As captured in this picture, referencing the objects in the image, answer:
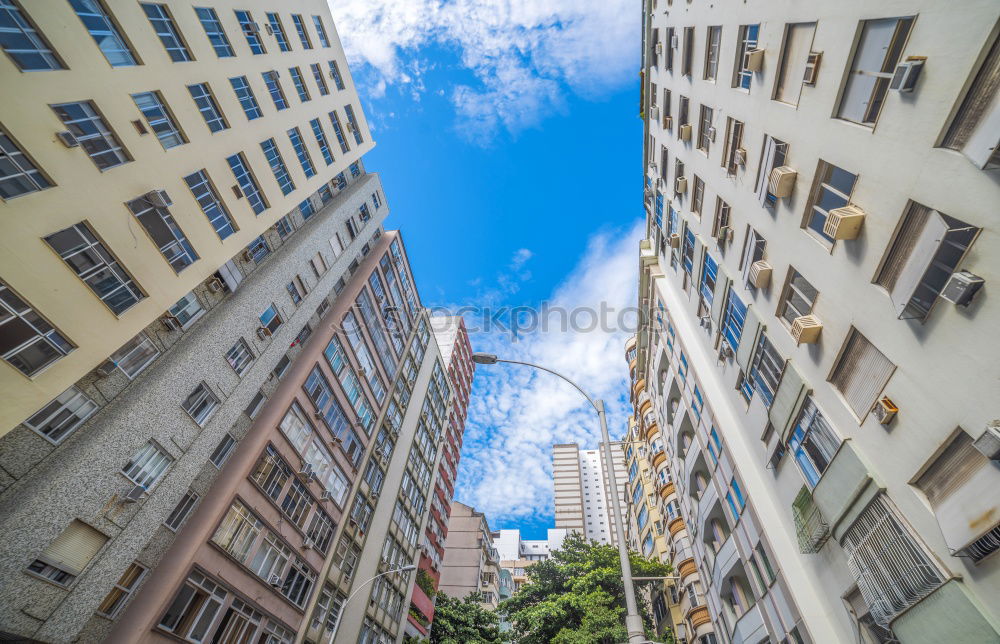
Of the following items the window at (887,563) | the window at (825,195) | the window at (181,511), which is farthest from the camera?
the window at (181,511)

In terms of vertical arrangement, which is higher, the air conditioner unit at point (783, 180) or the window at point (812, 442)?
the air conditioner unit at point (783, 180)

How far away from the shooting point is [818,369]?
35.6ft

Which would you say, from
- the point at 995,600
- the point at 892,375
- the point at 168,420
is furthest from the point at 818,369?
the point at 168,420

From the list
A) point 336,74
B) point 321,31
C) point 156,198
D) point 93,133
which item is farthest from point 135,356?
point 321,31

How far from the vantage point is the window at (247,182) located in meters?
20.2

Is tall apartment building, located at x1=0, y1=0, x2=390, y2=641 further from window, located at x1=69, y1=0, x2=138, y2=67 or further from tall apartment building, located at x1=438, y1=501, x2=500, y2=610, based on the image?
tall apartment building, located at x1=438, y1=501, x2=500, y2=610

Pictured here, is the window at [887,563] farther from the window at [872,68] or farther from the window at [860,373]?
the window at [872,68]

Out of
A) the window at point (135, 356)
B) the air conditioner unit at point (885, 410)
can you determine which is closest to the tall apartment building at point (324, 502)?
the window at point (135, 356)

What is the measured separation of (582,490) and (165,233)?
14088cm

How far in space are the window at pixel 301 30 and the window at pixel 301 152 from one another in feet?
19.8

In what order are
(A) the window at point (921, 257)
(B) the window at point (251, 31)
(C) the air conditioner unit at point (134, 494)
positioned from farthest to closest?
(B) the window at point (251, 31), (C) the air conditioner unit at point (134, 494), (A) the window at point (921, 257)

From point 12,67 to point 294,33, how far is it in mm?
17585

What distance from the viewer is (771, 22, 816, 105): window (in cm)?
1028

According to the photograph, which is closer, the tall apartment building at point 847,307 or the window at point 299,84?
the tall apartment building at point 847,307
